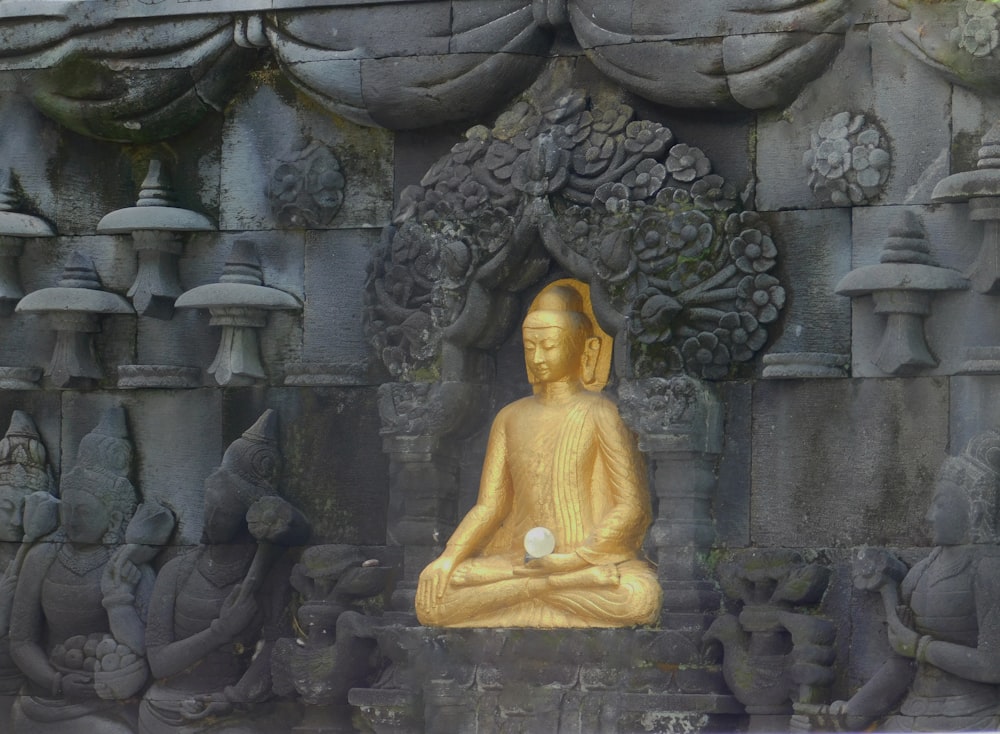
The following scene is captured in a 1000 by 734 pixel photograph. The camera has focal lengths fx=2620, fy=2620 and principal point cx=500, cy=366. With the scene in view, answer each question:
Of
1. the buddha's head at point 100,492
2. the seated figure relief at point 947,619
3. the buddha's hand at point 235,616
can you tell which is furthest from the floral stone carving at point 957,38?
the buddha's head at point 100,492

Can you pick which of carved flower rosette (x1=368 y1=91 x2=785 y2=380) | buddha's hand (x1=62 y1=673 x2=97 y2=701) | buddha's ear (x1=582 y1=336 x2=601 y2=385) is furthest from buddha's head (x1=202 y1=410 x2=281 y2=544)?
buddha's ear (x1=582 y1=336 x2=601 y2=385)

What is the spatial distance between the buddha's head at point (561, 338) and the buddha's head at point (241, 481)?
145 cm

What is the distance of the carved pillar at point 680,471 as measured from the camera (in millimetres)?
12484

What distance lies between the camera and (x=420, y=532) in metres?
13.1

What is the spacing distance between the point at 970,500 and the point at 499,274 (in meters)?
2.67

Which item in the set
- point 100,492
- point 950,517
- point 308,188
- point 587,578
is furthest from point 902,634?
point 100,492

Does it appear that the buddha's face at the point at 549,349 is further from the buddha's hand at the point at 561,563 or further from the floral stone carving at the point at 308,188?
the floral stone carving at the point at 308,188

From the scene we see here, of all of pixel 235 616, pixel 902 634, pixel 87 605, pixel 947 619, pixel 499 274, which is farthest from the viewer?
pixel 87 605

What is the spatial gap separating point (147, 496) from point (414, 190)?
2189 millimetres

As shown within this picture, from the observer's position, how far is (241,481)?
13.4m

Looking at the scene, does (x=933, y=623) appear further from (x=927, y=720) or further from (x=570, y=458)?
(x=570, y=458)

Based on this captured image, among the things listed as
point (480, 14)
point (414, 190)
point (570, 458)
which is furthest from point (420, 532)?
point (480, 14)

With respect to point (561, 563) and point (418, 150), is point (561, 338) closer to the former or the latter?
point (561, 563)

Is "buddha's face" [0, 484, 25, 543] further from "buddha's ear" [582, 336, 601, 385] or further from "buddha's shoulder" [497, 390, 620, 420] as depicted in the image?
"buddha's ear" [582, 336, 601, 385]
